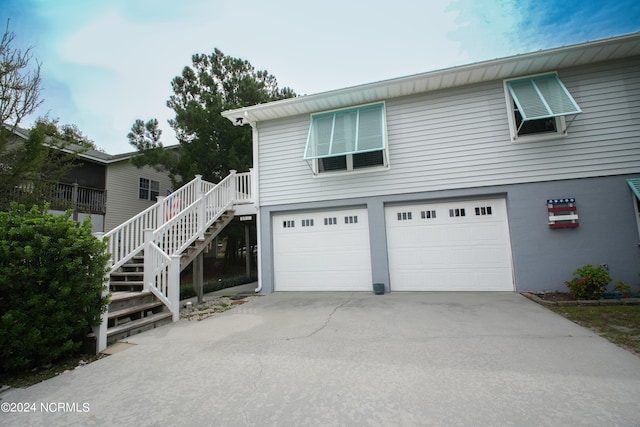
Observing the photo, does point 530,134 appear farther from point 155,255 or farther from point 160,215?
point 160,215

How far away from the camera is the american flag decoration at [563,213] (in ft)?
19.8

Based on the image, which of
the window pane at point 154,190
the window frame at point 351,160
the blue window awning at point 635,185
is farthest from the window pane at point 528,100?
the window pane at point 154,190

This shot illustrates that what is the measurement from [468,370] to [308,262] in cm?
541

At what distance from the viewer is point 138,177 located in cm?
1537

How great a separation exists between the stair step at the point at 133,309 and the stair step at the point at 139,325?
165 mm

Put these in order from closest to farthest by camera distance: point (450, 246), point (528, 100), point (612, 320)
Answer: point (612, 320) < point (528, 100) < point (450, 246)

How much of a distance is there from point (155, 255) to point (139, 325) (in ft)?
4.20

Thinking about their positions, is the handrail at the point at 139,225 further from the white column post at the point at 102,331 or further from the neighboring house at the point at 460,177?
the neighboring house at the point at 460,177

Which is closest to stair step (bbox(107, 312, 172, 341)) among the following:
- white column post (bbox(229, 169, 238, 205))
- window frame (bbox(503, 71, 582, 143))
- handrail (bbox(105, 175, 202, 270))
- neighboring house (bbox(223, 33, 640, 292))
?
handrail (bbox(105, 175, 202, 270))

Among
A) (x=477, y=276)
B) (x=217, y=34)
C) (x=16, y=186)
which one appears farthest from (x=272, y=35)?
(x=477, y=276)

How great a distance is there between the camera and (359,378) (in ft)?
8.91

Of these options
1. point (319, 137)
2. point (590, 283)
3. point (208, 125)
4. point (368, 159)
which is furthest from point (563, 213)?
point (208, 125)

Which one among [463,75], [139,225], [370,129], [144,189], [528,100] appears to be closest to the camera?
[139,225]

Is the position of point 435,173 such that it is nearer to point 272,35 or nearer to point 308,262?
point 308,262
